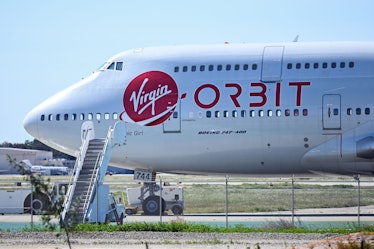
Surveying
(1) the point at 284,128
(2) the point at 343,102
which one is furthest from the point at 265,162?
(2) the point at 343,102

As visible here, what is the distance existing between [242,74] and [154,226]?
357 inches

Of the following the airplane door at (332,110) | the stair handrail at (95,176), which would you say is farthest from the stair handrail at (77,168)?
the airplane door at (332,110)

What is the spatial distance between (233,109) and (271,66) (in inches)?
79.6

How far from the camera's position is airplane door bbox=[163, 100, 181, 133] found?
1300 inches

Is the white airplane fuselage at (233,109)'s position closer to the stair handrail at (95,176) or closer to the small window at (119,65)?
the small window at (119,65)

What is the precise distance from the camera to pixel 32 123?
34875 millimetres

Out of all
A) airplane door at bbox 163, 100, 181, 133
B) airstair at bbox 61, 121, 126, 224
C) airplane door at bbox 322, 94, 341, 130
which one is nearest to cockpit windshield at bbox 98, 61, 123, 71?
airplane door at bbox 163, 100, 181, 133

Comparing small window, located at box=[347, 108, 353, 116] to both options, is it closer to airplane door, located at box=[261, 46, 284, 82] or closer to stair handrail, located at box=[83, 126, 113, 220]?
airplane door, located at box=[261, 46, 284, 82]

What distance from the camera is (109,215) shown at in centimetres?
2933

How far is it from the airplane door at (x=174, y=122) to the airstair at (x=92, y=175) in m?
2.49

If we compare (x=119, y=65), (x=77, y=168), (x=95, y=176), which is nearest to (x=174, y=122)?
(x=119, y=65)

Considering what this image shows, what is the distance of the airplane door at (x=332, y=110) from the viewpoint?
31694mm

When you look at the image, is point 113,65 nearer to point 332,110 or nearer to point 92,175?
point 92,175

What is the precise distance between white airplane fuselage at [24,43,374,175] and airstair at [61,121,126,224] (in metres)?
2.25
